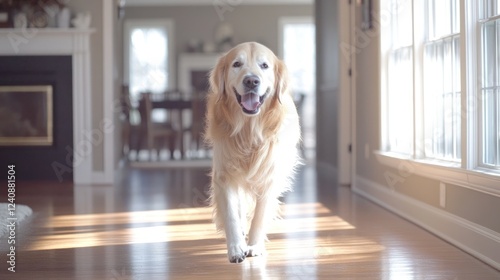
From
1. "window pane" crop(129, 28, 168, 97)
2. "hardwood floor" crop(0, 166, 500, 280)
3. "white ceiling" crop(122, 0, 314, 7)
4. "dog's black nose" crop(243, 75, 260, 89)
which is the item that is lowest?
"hardwood floor" crop(0, 166, 500, 280)

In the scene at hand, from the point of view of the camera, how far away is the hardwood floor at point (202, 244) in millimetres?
2805

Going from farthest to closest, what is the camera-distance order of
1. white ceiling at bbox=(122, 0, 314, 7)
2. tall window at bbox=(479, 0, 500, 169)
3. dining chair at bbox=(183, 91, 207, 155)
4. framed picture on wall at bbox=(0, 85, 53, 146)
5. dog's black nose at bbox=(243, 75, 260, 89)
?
white ceiling at bbox=(122, 0, 314, 7) → dining chair at bbox=(183, 91, 207, 155) → framed picture on wall at bbox=(0, 85, 53, 146) → tall window at bbox=(479, 0, 500, 169) → dog's black nose at bbox=(243, 75, 260, 89)

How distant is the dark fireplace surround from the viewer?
678 centimetres

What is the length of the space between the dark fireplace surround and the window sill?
3.31 meters

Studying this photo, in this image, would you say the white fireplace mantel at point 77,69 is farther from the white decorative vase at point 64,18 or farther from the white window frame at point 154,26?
the white window frame at point 154,26

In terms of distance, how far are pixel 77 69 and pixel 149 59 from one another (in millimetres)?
7543

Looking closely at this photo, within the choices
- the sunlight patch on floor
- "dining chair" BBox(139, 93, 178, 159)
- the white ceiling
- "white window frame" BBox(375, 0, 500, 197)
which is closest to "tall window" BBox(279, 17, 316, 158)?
the white ceiling

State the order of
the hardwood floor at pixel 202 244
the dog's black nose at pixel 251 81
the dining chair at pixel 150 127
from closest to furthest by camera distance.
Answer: the hardwood floor at pixel 202 244
the dog's black nose at pixel 251 81
the dining chair at pixel 150 127

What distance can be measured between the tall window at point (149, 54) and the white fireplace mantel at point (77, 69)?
7361 mm

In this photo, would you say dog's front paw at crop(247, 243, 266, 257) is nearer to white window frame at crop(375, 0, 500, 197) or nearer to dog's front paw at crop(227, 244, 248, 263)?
dog's front paw at crop(227, 244, 248, 263)

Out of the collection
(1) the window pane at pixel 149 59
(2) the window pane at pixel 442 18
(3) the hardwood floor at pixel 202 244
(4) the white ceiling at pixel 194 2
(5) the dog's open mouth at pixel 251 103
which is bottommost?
(3) the hardwood floor at pixel 202 244

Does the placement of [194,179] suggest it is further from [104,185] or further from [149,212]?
[149,212]

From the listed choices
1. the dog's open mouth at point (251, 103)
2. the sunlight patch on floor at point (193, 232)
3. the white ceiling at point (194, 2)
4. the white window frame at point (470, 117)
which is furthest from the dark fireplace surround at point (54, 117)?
the white ceiling at point (194, 2)

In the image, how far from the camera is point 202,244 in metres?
3.48
